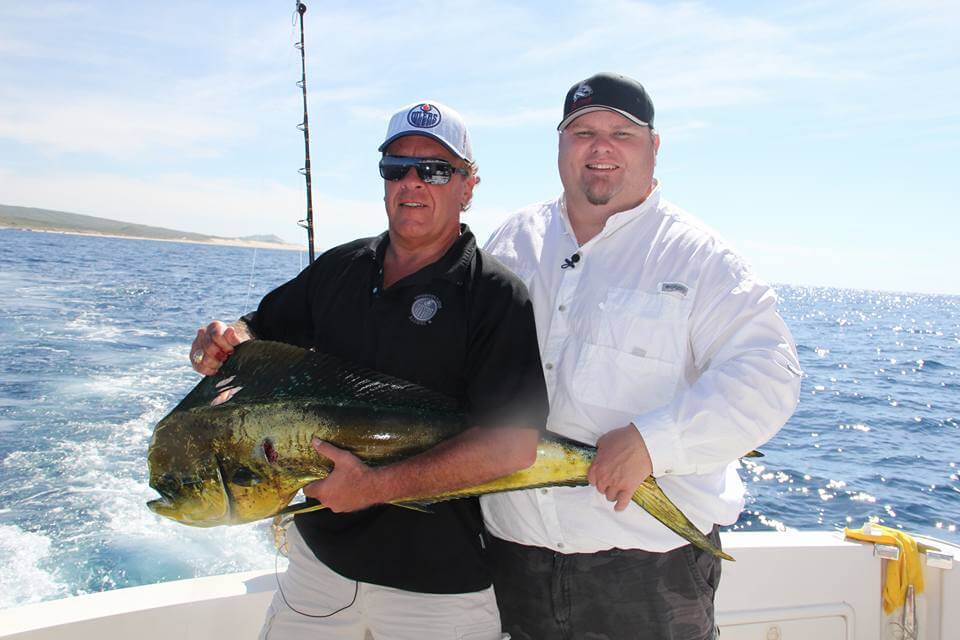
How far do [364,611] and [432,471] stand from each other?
58cm

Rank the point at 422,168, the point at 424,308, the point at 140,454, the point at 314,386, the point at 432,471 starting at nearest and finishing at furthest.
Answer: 1. the point at 432,471
2. the point at 314,386
3. the point at 424,308
4. the point at 422,168
5. the point at 140,454

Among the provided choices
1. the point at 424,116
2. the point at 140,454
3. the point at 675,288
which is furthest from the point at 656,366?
the point at 140,454

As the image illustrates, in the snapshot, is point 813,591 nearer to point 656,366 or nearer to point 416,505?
point 656,366

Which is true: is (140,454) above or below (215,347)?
below

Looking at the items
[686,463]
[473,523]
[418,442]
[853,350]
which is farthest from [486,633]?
[853,350]

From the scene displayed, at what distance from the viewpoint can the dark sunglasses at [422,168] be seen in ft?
7.80

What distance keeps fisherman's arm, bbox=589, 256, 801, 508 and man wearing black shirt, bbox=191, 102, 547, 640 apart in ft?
0.87

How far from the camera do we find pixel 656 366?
7.50 ft

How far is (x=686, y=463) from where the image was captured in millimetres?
2094

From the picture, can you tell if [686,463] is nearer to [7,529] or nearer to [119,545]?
[119,545]

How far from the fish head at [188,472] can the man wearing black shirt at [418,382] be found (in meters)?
0.27

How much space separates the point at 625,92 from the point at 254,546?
196 inches

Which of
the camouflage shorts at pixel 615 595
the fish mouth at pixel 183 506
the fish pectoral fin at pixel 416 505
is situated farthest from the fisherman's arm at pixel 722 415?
the fish mouth at pixel 183 506

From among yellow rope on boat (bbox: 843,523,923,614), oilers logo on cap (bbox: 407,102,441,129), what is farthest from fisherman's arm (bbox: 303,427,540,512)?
yellow rope on boat (bbox: 843,523,923,614)
